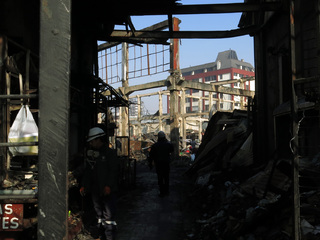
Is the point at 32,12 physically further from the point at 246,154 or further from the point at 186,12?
the point at 246,154

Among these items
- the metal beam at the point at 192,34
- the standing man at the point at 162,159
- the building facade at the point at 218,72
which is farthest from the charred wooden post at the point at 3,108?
the building facade at the point at 218,72

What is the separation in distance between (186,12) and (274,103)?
→ 12.4 ft

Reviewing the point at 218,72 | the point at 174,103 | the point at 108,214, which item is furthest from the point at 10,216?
the point at 218,72

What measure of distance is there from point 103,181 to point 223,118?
896 centimetres

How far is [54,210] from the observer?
91.7 inches

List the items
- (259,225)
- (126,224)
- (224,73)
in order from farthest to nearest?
1. (224,73)
2. (126,224)
3. (259,225)

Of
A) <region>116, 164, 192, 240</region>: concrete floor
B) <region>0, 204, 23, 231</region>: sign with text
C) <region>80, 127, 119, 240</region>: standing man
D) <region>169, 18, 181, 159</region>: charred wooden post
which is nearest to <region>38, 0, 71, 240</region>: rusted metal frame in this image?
<region>0, 204, 23, 231</region>: sign with text

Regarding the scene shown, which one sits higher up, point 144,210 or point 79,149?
point 79,149

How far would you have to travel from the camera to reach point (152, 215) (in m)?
6.91

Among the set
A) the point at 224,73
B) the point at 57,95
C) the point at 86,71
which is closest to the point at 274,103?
the point at 86,71

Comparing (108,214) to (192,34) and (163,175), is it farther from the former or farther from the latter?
(192,34)

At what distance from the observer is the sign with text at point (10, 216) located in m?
2.38

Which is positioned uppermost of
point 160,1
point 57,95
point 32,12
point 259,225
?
point 160,1

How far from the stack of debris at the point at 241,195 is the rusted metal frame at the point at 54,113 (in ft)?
10.4
